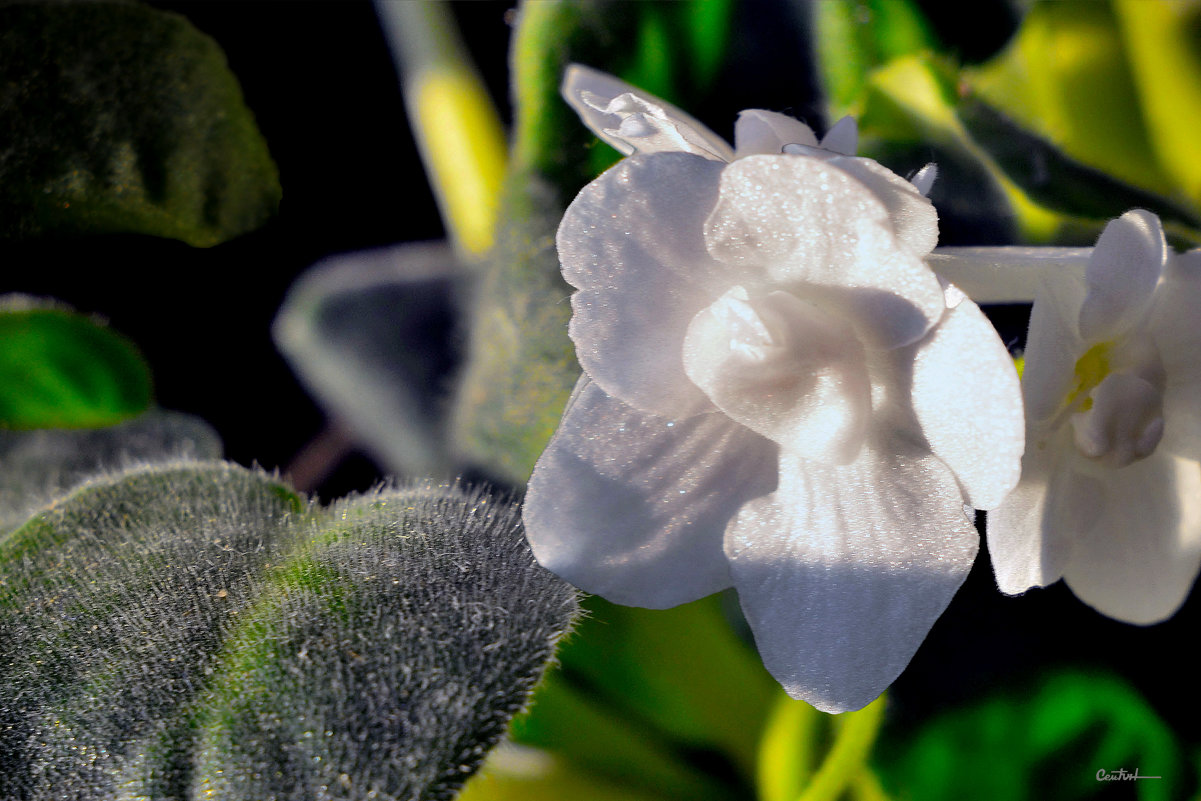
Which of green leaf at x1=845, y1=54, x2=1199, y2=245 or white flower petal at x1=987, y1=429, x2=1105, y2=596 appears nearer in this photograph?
white flower petal at x1=987, y1=429, x2=1105, y2=596

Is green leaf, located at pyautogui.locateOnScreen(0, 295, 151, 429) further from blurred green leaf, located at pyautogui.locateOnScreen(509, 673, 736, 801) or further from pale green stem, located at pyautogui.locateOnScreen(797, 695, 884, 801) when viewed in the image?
pale green stem, located at pyautogui.locateOnScreen(797, 695, 884, 801)

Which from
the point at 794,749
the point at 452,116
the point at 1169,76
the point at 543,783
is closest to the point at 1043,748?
the point at 794,749

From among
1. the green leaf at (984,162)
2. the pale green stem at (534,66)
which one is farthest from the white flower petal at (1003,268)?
the pale green stem at (534,66)

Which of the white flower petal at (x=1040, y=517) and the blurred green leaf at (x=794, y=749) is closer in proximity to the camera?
the white flower petal at (x=1040, y=517)

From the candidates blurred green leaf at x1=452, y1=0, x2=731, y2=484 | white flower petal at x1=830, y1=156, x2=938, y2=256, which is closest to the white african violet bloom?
white flower petal at x1=830, y1=156, x2=938, y2=256

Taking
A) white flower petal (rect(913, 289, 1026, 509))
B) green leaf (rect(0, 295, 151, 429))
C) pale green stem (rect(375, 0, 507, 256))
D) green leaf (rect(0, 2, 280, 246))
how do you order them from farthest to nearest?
pale green stem (rect(375, 0, 507, 256))
green leaf (rect(0, 295, 151, 429))
green leaf (rect(0, 2, 280, 246))
white flower petal (rect(913, 289, 1026, 509))

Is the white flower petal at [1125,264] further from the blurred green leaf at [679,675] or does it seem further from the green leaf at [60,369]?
the green leaf at [60,369]

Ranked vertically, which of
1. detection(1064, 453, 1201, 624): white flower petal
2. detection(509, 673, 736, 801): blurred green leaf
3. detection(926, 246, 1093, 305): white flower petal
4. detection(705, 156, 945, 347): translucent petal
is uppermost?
detection(705, 156, 945, 347): translucent petal
